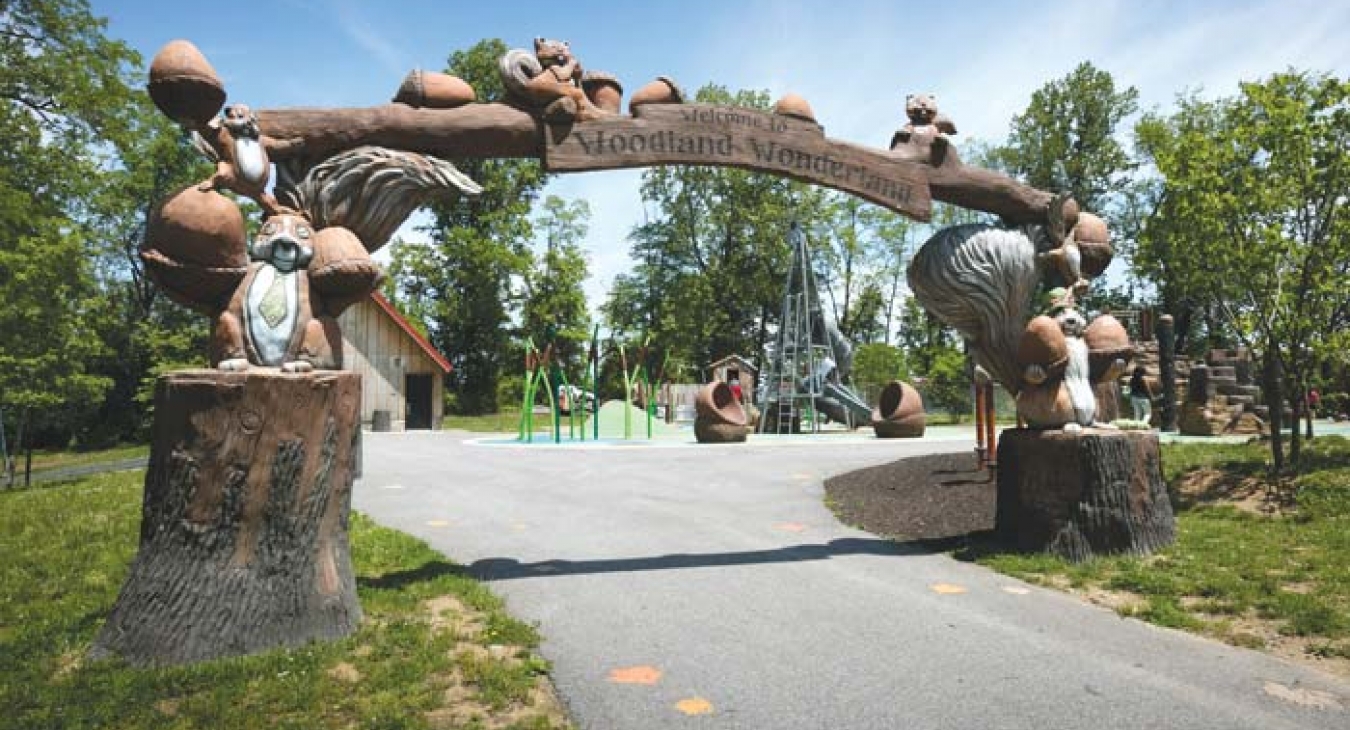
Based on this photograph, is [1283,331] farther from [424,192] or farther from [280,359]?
[280,359]

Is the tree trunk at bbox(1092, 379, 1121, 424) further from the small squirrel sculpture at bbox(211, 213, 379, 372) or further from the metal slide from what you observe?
the metal slide

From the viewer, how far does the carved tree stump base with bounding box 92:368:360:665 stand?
3.37 m

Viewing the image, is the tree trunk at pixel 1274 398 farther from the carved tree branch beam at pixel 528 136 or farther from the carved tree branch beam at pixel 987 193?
the carved tree branch beam at pixel 528 136

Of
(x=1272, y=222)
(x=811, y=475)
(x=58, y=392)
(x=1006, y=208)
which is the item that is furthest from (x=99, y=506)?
(x=1272, y=222)

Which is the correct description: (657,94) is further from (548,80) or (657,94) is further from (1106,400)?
(1106,400)

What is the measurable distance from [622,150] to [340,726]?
3508 mm

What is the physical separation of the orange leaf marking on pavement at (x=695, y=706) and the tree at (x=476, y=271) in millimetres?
33154

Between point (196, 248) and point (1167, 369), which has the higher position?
point (1167, 369)

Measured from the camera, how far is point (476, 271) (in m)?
35.7

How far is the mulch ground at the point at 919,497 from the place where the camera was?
6.91 m

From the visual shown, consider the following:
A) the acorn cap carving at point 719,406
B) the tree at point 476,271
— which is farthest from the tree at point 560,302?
the acorn cap carving at point 719,406

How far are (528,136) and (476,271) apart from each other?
32153mm

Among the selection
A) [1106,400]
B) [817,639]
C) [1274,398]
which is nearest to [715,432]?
[1274,398]

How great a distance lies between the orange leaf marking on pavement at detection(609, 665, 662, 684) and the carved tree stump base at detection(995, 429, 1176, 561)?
3.47 meters
